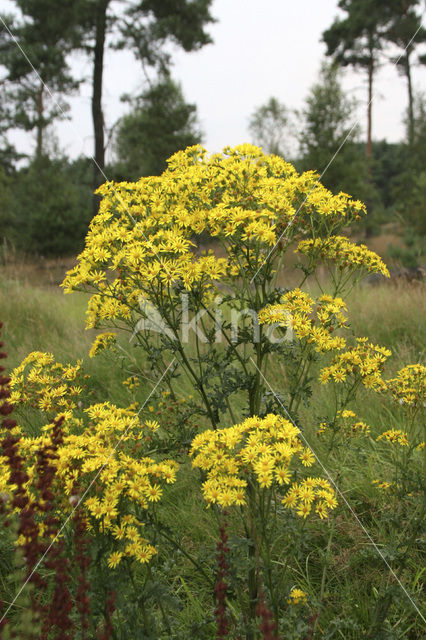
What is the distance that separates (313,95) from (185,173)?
16.1 m

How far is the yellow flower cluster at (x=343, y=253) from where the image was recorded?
7.75ft

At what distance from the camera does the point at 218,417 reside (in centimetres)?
221

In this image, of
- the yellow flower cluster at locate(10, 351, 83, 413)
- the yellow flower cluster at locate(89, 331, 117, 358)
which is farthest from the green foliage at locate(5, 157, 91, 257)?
the yellow flower cluster at locate(10, 351, 83, 413)

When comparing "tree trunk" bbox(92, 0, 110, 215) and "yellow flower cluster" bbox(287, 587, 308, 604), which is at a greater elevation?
"tree trunk" bbox(92, 0, 110, 215)

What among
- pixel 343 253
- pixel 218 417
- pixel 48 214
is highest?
pixel 48 214

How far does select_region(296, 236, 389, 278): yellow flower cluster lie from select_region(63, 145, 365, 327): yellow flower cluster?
0.30 feet

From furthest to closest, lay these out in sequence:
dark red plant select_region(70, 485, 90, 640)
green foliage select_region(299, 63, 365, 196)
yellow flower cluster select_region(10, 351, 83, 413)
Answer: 1. green foliage select_region(299, 63, 365, 196)
2. yellow flower cluster select_region(10, 351, 83, 413)
3. dark red plant select_region(70, 485, 90, 640)

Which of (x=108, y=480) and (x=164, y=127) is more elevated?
(x=164, y=127)

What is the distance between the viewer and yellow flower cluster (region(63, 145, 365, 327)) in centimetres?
200

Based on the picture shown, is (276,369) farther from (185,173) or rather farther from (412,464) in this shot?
(185,173)

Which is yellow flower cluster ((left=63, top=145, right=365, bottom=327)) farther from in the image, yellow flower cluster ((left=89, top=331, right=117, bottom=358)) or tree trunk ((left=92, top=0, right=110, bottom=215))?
tree trunk ((left=92, top=0, right=110, bottom=215))

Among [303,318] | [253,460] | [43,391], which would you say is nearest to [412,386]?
[303,318]

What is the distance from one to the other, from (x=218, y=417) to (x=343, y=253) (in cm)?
105

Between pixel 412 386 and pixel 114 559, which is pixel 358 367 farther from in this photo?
pixel 114 559
